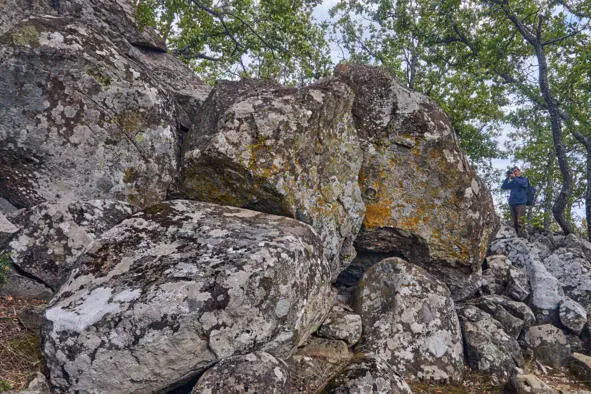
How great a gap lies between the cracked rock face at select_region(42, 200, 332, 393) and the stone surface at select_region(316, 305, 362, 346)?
1.07 ft

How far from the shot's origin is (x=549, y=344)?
7371mm

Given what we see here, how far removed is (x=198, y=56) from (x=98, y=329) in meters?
18.6

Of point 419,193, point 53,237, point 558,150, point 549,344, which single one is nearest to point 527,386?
point 549,344

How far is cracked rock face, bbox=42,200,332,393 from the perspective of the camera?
3973 millimetres

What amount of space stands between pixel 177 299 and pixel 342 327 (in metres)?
2.68

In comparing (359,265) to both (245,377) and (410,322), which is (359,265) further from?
(245,377)

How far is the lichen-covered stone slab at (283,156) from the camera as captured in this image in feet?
19.3

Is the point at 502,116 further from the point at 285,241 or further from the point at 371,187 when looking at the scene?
the point at 285,241

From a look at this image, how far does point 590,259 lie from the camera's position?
12.0m

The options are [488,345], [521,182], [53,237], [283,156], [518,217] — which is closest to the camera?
[53,237]

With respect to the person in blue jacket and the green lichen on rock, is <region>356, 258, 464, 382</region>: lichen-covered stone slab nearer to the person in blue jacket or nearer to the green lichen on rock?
the green lichen on rock

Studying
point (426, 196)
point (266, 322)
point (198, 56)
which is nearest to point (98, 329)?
point (266, 322)

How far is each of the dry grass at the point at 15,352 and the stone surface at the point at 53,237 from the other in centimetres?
56

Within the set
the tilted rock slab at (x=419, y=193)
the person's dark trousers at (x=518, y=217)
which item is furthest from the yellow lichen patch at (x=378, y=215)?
the person's dark trousers at (x=518, y=217)
